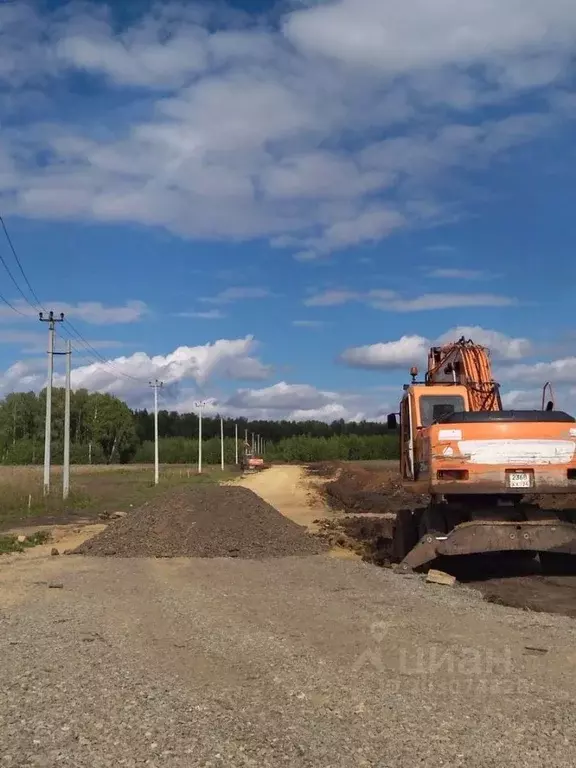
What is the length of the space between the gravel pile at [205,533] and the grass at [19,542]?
1.92m

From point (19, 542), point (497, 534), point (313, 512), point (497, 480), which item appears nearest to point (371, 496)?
point (313, 512)

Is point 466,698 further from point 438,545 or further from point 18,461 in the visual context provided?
point 18,461

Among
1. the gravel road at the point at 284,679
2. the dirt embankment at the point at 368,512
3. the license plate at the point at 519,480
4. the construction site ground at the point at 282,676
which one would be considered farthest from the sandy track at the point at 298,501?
the gravel road at the point at 284,679

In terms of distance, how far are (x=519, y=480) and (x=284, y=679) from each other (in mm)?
6336

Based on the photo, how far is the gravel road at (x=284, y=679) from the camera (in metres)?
5.27

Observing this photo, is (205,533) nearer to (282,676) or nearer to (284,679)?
(282,676)

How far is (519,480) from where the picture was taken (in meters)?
12.2

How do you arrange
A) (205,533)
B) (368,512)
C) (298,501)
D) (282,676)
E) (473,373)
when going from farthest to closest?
(298,501)
(368,512)
(205,533)
(473,373)
(282,676)

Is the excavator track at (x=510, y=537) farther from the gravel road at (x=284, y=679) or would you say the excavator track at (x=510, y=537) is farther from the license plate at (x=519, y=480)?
the gravel road at (x=284, y=679)

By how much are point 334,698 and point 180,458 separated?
126 meters

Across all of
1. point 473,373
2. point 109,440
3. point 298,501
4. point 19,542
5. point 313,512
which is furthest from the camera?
point 109,440

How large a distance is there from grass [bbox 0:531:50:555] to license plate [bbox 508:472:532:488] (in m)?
11.4

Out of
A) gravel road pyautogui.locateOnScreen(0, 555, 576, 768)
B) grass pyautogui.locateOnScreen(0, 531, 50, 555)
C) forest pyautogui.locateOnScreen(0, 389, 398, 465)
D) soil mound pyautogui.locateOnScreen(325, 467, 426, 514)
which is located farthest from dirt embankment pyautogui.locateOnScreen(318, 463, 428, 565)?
forest pyautogui.locateOnScreen(0, 389, 398, 465)

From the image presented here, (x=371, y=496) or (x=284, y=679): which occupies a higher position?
(x=371, y=496)
